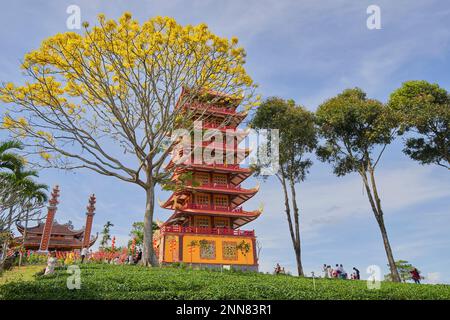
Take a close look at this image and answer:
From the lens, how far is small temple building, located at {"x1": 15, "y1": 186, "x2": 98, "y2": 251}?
34.2m

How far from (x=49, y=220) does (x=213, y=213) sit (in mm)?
17650

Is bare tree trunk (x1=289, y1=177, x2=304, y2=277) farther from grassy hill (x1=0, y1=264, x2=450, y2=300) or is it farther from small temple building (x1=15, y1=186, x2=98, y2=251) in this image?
small temple building (x1=15, y1=186, x2=98, y2=251)

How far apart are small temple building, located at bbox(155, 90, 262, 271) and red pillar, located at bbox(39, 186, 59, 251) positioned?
11.8 meters

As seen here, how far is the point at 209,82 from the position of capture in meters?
18.3

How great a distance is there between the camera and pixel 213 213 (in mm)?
27250

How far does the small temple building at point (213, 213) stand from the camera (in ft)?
83.6

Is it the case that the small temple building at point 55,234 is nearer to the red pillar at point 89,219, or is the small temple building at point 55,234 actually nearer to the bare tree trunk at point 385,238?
the red pillar at point 89,219

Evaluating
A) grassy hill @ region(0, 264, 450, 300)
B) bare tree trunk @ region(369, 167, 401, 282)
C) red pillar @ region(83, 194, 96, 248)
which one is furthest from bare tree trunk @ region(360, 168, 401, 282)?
red pillar @ region(83, 194, 96, 248)

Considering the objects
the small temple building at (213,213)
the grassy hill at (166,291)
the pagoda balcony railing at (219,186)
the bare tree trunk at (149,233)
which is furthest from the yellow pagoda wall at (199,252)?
the grassy hill at (166,291)

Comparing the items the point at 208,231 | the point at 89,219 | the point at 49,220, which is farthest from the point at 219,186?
the point at 49,220

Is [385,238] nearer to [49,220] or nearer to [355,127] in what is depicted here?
→ [355,127]

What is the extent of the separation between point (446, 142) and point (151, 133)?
17.6 m

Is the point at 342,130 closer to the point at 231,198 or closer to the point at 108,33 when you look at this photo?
the point at 231,198
